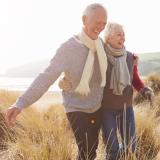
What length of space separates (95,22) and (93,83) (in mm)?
507

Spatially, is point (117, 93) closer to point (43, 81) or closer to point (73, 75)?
point (73, 75)

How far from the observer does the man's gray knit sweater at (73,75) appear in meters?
4.18

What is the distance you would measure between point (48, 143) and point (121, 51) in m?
1.08

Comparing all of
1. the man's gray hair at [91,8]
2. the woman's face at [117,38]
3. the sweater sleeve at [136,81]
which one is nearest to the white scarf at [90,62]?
the man's gray hair at [91,8]

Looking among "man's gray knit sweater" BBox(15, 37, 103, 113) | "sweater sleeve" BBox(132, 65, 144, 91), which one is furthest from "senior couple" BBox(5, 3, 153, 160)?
"sweater sleeve" BBox(132, 65, 144, 91)

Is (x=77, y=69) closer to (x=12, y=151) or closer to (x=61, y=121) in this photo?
(x=12, y=151)

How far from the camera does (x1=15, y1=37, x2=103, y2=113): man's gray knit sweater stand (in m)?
4.18

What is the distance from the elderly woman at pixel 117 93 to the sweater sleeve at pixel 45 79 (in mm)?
592

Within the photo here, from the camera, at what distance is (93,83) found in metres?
4.48

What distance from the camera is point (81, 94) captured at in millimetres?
4402

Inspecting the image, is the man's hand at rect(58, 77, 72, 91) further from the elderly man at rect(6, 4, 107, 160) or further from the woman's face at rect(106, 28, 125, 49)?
the woman's face at rect(106, 28, 125, 49)

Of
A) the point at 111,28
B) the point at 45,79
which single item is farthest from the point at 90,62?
the point at 111,28

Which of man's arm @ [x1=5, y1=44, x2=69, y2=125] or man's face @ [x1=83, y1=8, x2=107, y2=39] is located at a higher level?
man's face @ [x1=83, y1=8, x2=107, y2=39]

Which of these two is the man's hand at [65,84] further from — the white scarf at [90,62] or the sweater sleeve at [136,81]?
the sweater sleeve at [136,81]
